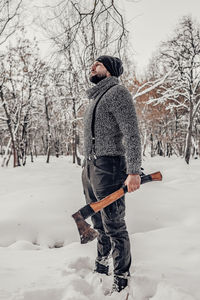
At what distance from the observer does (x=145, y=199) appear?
5047 mm

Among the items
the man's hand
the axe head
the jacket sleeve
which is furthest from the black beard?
the axe head

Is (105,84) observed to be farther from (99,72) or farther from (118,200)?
(118,200)

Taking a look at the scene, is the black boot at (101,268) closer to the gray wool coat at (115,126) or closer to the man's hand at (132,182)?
the man's hand at (132,182)

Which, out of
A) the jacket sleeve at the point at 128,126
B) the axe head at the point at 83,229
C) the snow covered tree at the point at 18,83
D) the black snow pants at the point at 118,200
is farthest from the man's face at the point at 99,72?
the snow covered tree at the point at 18,83

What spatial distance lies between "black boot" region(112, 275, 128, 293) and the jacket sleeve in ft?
3.25

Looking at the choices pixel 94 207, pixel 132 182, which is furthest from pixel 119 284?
pixel 132 182

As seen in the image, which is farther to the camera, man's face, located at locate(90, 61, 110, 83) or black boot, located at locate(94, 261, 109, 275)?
black boot, located at locate(94, 261, 109, 275)

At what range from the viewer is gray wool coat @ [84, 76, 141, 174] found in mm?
2033

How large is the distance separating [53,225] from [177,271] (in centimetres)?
229

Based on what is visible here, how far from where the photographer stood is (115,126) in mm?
2166

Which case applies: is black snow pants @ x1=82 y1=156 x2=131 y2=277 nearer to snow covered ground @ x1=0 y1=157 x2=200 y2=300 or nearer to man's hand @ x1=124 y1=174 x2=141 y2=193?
man's hand @ x1=124 y1=174 x2=141 y2=193

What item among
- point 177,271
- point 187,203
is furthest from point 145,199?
point 177,271

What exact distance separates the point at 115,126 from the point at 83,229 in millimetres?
1105

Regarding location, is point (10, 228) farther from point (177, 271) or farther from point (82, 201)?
point (177, 271)
